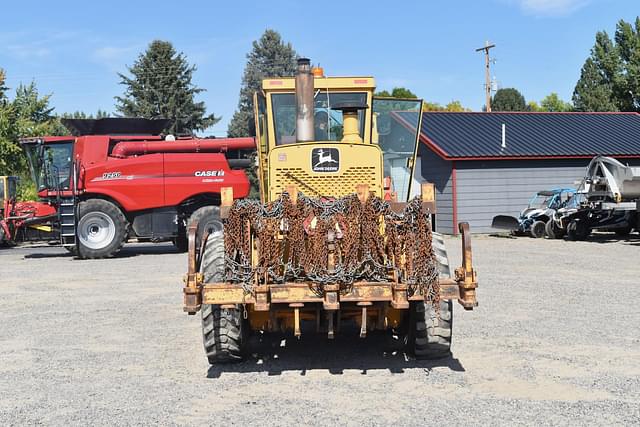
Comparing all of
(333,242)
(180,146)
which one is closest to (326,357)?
(333,242)

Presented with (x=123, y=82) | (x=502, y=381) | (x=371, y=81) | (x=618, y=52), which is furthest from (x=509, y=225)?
(x=123, y=82)

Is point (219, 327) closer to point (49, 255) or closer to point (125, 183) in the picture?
point (125, 183)

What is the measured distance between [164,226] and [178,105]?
33412 mm

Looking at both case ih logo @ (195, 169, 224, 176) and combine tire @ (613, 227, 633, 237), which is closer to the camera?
case ih logo @ (195, 169, 224, 176)

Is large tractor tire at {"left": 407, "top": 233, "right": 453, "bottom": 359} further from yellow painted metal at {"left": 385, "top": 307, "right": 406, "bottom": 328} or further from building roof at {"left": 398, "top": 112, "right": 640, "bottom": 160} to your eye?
building roof at {"left": 398, "top": 112, "right": 640, "bottom": 160}

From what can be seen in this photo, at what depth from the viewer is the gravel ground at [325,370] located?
220 inches

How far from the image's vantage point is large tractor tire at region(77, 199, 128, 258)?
18.2 metres

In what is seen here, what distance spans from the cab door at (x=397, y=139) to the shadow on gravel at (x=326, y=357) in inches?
80.7

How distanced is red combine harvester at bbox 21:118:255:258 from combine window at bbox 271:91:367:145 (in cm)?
935

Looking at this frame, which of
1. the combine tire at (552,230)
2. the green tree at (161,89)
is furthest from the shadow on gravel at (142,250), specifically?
the green tree at (161,89)

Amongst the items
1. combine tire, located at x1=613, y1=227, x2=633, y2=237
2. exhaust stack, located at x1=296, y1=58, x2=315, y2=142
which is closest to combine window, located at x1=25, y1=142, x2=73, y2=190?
exhaust stack, located at x1=296, y1=58, x2=315, y2=142

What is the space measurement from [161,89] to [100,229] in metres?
33.7

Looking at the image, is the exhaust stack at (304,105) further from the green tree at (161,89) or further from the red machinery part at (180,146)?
the green tree at (161,89)

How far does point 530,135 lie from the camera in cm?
2769
